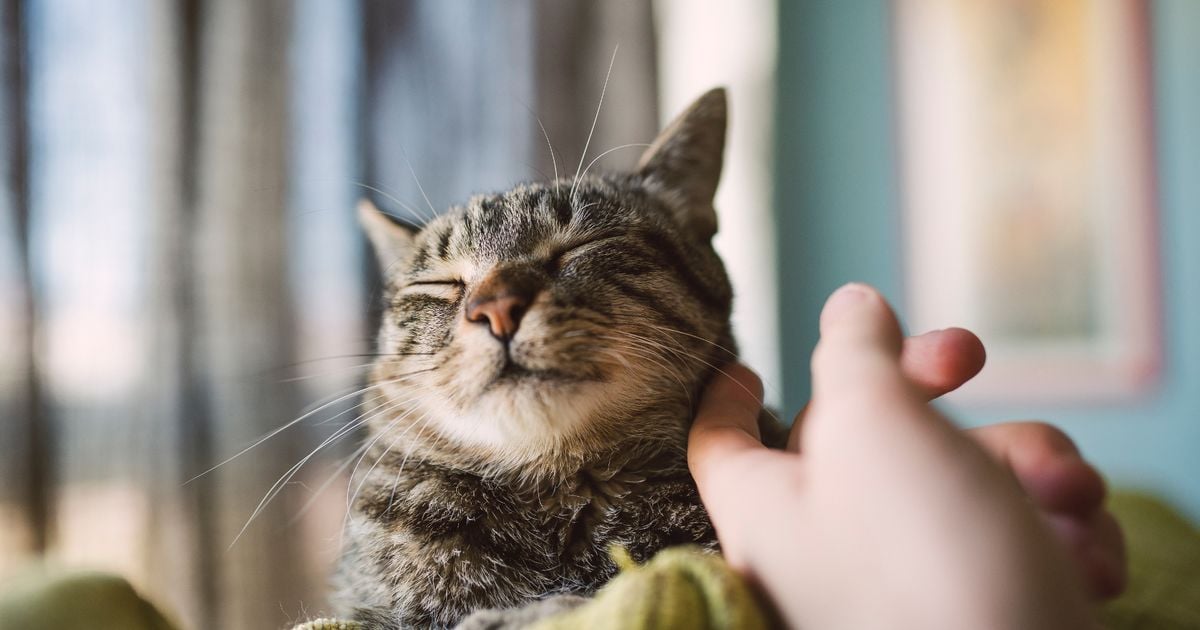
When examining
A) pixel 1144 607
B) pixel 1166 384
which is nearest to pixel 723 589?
pixel 1144 607

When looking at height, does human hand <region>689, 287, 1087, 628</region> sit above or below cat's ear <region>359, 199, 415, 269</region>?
below

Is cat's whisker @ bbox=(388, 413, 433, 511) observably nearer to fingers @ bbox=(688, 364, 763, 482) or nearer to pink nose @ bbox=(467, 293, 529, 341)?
pink nose @ bbox=(467, 293, 529, 341)

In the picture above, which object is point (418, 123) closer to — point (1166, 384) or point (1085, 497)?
point (1085, 497)

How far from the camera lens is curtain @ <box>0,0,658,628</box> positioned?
1.17 meters

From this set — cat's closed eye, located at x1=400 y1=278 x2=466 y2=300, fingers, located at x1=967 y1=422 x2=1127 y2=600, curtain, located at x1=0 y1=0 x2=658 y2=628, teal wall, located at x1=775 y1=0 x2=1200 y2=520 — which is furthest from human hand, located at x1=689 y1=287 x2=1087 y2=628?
teal wall, located at x1=775 y1=0 x2=1200 y2=520

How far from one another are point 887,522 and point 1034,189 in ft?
9.94

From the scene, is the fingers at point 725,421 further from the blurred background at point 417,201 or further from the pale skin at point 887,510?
the blurred background at point 417,201

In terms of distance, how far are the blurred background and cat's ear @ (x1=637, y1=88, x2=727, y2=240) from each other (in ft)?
1.03

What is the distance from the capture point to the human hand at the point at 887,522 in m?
0.36

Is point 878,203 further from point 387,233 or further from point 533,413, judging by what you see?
point 533,413

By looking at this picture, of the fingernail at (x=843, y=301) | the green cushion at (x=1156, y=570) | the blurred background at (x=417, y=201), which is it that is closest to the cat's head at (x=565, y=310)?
the blurred background at (x=417, y=201)

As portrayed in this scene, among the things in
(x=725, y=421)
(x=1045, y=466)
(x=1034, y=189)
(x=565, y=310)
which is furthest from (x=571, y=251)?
(x=1034, y=189)

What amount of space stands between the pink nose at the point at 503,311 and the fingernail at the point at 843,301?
0.30 meters

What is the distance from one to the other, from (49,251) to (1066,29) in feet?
10.9
